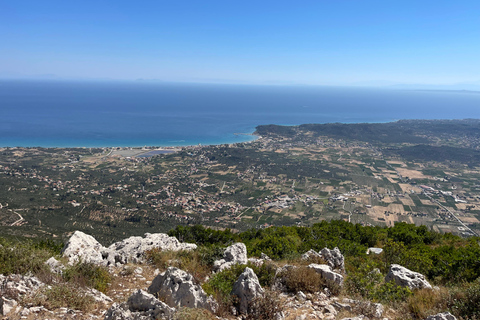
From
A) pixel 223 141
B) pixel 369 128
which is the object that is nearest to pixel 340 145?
pixel 369 128

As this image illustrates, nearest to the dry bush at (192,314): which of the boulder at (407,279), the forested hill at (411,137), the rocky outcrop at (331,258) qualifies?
the rocky outcrop at (331,258)

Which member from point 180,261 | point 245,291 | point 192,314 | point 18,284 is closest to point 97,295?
point 18,284

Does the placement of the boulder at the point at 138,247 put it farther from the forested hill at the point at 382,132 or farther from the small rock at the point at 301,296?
the forested hill at the point at 382,132

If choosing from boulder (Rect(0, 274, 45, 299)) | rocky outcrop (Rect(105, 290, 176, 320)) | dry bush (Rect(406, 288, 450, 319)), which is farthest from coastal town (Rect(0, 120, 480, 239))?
dry bush (Rect(406, 288, 450, 319))

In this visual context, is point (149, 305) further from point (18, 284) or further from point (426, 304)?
point (426, 304)

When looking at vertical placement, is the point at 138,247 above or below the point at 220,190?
above

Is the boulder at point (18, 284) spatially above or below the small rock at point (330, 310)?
above
